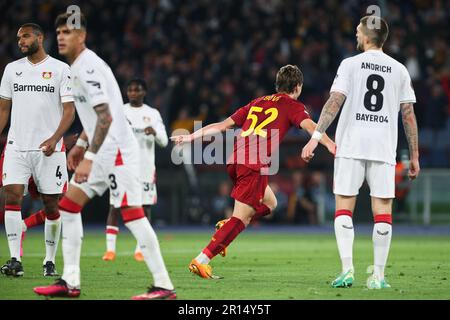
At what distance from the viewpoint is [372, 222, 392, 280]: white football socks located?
31.0ft

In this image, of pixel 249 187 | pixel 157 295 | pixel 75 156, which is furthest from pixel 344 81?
pixel 157 295

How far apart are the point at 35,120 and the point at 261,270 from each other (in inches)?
132

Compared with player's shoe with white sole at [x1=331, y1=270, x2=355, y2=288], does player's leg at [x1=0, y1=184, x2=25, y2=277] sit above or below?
above

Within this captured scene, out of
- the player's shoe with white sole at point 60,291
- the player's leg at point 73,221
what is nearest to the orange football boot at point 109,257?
the player's leg at point 73,221

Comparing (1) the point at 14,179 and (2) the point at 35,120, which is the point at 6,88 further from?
(1) the point at 14,179

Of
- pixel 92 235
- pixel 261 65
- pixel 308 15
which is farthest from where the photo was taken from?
pixel 308 15

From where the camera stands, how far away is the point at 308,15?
27.4 meters

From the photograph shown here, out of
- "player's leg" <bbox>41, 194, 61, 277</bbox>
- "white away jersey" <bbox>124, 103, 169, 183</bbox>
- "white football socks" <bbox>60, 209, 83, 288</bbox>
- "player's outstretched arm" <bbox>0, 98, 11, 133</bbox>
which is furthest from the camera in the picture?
"white away jersey" <bbox>124, 103, 169, 183</bbox>

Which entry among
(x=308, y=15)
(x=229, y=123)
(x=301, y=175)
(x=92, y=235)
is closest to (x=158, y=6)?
(x=308, y=15)

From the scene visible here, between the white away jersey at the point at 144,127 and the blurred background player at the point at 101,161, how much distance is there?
17.8ft

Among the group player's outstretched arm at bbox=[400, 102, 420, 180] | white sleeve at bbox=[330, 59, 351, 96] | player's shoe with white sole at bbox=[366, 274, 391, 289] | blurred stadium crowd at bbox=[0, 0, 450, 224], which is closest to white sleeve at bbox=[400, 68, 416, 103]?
player's outstretched arm at bbox=[400, 102, 420, 180]

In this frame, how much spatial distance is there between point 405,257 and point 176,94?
11.3 meters

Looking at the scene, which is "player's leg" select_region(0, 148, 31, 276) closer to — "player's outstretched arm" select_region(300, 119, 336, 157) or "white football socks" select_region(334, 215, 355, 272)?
"player's outstretched arm" select_region(300, 119, 336, 157)
